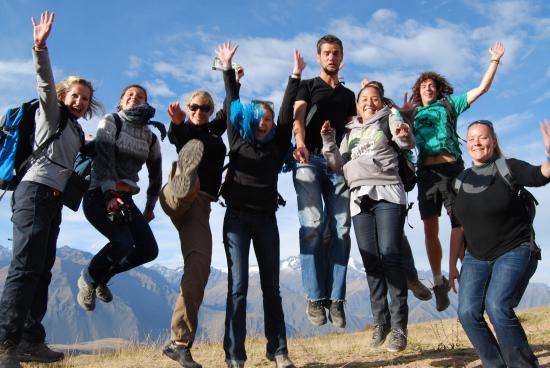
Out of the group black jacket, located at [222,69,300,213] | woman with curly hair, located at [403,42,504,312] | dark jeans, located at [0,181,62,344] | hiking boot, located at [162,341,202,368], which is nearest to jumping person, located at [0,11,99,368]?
dark jeans, located at [0,181,62,344]

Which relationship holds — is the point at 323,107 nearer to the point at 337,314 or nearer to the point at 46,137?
the point at 337,314

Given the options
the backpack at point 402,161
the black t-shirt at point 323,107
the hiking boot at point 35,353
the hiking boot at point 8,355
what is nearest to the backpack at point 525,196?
the backpack at point 402,161

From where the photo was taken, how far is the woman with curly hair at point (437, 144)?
764 cm

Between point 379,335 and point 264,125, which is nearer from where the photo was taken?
point 379,335

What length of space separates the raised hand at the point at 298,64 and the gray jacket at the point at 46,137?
3176 mm

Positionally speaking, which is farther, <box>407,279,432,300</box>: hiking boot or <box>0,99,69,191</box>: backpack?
<box>407,279,432,300</box>: hiking boot

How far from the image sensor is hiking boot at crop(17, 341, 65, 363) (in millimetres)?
6844

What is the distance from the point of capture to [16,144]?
20.1 ft

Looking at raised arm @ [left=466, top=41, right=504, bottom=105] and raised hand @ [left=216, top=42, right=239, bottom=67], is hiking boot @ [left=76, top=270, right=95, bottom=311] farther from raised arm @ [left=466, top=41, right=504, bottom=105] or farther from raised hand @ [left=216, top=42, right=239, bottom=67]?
raised arm @ [left=466, top=41, right=504, bottom=105]

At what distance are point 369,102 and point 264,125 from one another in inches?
59.8

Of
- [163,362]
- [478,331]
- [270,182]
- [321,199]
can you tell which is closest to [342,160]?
[321,199]

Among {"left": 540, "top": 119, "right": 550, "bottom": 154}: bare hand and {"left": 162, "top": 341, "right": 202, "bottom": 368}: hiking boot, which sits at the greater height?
{"left": 540, "top": 119, "right": 550, "bottom": 154}: bare hand

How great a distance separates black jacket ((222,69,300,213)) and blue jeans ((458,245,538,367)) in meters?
2.57

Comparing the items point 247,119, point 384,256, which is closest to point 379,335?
point 384,256
